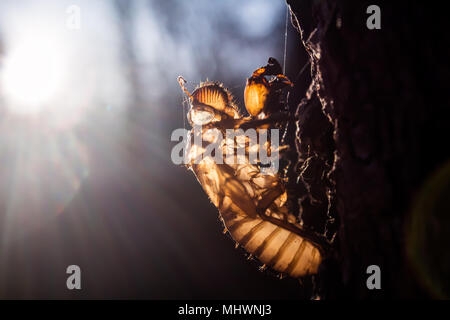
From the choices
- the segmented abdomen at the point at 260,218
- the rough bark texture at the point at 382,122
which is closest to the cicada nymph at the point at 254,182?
the segmented abdomen at the point at 260,218

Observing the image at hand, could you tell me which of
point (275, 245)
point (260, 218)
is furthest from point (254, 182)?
point (275, 245)

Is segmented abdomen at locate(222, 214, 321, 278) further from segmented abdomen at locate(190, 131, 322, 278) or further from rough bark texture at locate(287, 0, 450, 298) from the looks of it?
rough bark texture at locate(287, 0, 450, 298)

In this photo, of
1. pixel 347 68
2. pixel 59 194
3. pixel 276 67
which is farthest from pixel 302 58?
pixel 59 194

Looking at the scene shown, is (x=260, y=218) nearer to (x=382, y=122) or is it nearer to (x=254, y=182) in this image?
(x=254, y=182)

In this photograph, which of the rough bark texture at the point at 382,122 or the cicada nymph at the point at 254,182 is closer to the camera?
the rough bark texture at the point at 382,122

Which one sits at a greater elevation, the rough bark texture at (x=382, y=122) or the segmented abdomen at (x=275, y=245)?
the rough bark texture at (x=382, y=122)

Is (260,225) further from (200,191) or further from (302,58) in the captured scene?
(200,191)

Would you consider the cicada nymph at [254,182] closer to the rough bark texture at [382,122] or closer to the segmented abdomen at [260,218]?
the segmented abdomen at [260,218]
